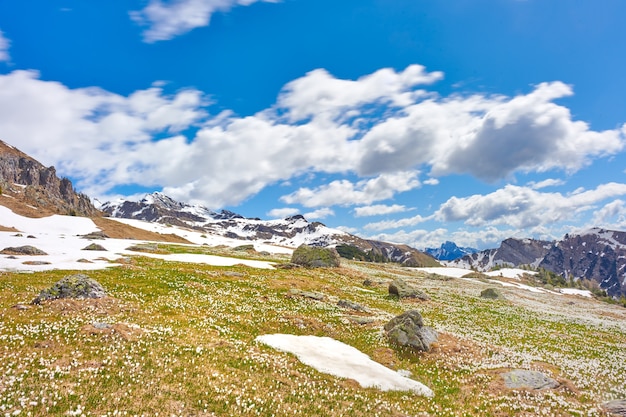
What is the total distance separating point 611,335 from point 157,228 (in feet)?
609

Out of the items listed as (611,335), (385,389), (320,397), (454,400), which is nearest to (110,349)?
(320,397)

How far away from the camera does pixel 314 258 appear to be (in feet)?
263

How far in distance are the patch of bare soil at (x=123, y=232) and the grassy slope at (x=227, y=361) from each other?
108 m

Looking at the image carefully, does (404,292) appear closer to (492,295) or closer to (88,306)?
(492,295)

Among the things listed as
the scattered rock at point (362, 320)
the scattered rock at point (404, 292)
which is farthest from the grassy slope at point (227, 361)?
the scattered rock at point (404, 292)

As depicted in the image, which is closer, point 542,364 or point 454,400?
point 454,400

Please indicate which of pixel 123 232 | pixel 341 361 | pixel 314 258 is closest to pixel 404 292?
pixel 314 258

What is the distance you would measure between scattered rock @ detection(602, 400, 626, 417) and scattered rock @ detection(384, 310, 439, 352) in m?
9.72

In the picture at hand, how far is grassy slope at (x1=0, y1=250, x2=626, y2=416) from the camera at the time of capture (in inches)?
520

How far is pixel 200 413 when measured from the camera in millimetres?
12477

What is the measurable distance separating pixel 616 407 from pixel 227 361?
1933 cm

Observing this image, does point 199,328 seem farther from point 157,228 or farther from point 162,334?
point 157,228

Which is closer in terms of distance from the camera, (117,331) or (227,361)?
(227,361)

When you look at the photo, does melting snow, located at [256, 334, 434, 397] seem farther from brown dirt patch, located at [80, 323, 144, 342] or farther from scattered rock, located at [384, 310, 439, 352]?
brown dirt patch, located at [80, 323, 144, 342]
